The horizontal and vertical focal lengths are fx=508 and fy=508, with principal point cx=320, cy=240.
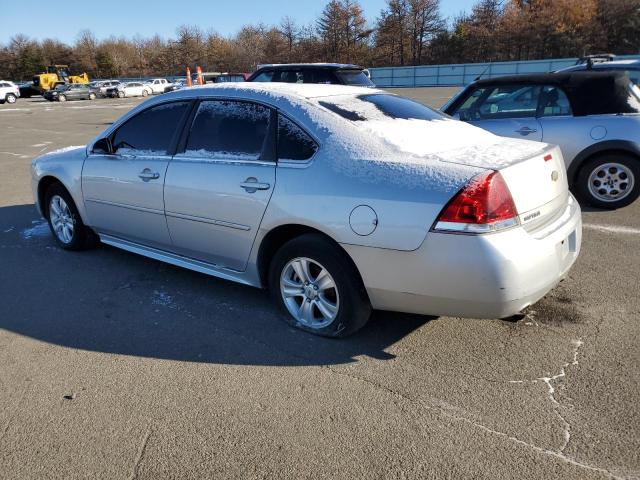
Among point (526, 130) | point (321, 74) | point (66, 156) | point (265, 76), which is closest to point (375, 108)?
point (526, 130)

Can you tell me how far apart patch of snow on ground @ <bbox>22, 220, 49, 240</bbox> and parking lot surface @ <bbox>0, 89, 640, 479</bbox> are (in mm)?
1769

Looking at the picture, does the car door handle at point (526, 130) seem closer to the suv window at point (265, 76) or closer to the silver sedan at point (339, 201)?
the silver sedan at point (339, 201)

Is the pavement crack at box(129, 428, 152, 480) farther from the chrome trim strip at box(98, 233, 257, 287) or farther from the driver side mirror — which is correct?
the driver side mirror

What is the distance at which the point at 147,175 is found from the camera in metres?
4.09

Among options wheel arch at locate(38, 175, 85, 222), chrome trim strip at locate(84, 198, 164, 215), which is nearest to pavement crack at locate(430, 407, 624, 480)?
chrome trim strip at locate(84, 198, 164, 215)

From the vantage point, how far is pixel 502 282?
8.71ft

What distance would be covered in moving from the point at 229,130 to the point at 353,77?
8.82 meters

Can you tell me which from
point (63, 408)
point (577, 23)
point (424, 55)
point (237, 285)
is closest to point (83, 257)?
point (237, 285)

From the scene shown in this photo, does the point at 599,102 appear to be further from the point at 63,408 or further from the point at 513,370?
the point at 63,408

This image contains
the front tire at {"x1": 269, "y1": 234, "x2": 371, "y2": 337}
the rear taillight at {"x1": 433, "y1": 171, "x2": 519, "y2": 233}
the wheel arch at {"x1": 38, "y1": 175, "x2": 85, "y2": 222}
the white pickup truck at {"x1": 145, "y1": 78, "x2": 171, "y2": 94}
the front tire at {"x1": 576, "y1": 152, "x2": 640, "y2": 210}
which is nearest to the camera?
the rear taillight at {"x1": 433, "y1": 171, "x2": 519, "y2": 233}

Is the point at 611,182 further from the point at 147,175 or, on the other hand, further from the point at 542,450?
the point at 147,175

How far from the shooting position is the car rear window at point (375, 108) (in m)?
3.48

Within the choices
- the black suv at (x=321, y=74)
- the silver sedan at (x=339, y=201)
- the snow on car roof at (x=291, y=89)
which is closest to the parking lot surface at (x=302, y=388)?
the silver sedan at (x=339, y=201)

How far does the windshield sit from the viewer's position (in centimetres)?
1156
